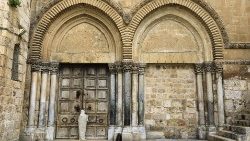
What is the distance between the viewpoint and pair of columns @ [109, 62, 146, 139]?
383 inches

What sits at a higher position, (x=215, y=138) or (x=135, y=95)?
(x=135, y=95)

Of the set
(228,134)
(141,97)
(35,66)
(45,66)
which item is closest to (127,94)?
(141,97)

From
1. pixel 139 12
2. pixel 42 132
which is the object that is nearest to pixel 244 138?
pixel 139 12

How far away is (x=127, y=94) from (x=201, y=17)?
3.81 metres

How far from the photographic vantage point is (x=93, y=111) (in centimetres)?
1017

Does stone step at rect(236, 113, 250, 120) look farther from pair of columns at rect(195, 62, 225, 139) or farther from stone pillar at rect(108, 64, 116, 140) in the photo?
stone pillar at rect(108, 64, 116, 140)

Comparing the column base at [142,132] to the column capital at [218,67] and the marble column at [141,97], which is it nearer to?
the marble column at [141,97]

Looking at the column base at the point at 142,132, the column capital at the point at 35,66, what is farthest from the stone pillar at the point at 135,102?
the column capital at the point at 35,66

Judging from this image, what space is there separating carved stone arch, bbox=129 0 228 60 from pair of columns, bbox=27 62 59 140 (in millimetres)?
2881

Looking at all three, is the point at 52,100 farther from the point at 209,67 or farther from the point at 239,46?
the point at 239,46

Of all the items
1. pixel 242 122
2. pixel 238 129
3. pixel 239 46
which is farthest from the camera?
pixel 239 46

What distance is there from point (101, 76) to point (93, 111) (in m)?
1.29

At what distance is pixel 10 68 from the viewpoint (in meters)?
8.14

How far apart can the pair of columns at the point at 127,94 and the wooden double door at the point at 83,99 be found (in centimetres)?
38
